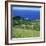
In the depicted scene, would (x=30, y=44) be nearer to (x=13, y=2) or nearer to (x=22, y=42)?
(x=22, y=42)

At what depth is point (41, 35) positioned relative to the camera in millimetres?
1700

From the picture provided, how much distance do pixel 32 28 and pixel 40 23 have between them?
Result: 15 cm

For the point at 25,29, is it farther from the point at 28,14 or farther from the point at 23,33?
the point at 28,14

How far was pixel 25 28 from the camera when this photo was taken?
Answer: 1.66 metres

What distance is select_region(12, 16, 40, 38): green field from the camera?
1.63 meters

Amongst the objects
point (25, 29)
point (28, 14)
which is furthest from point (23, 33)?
point (28, 14)

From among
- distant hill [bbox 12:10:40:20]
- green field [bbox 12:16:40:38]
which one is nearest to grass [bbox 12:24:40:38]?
green field [bbox 12:16:40:38]

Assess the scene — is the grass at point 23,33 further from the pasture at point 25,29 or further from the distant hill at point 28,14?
the distant hill at point 28,14

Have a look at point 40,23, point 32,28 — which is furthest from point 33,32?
point 40,23

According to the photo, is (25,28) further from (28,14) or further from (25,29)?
(28,14)

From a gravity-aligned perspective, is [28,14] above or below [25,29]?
above

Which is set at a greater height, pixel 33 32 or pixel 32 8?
pixel 32 8

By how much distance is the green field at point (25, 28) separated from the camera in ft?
5.36

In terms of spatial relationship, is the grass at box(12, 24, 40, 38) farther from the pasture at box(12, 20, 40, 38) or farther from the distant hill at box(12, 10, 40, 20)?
the distant hill at box(12, 10, 40, 20)
